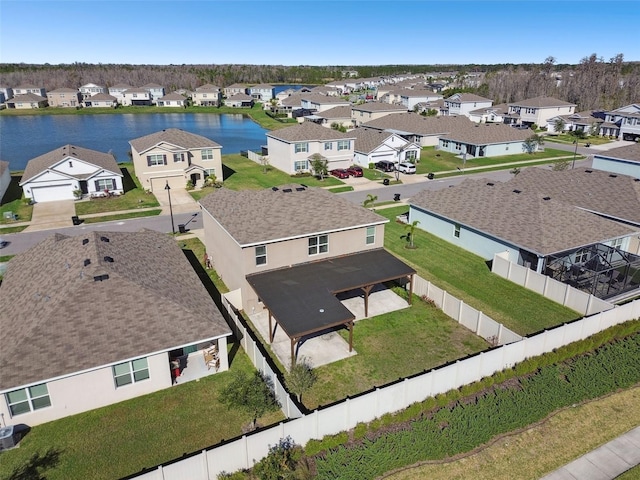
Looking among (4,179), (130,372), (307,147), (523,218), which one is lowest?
(130,372)

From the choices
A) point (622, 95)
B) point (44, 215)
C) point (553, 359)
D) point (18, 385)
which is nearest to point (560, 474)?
point (553, 359)

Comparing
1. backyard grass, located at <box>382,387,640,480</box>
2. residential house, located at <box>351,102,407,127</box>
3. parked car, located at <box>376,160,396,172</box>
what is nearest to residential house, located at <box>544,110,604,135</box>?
residential house, located at <box>351,102,407,127</box>

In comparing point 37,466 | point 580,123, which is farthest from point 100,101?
point 37,466

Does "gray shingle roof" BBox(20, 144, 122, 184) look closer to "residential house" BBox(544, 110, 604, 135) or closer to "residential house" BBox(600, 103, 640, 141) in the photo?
"residential house" BBox(544, 110, 604, 135)

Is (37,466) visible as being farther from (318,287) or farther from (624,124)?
(624,124)

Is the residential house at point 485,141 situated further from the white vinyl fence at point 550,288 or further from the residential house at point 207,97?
the residential house at point 207,97

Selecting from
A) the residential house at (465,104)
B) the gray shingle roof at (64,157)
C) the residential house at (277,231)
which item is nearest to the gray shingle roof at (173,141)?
the gray shingle roof at (64,157)

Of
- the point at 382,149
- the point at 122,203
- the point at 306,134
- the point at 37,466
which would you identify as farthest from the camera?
the point at 382,149

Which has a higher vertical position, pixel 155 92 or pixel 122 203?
pixel 155 92
